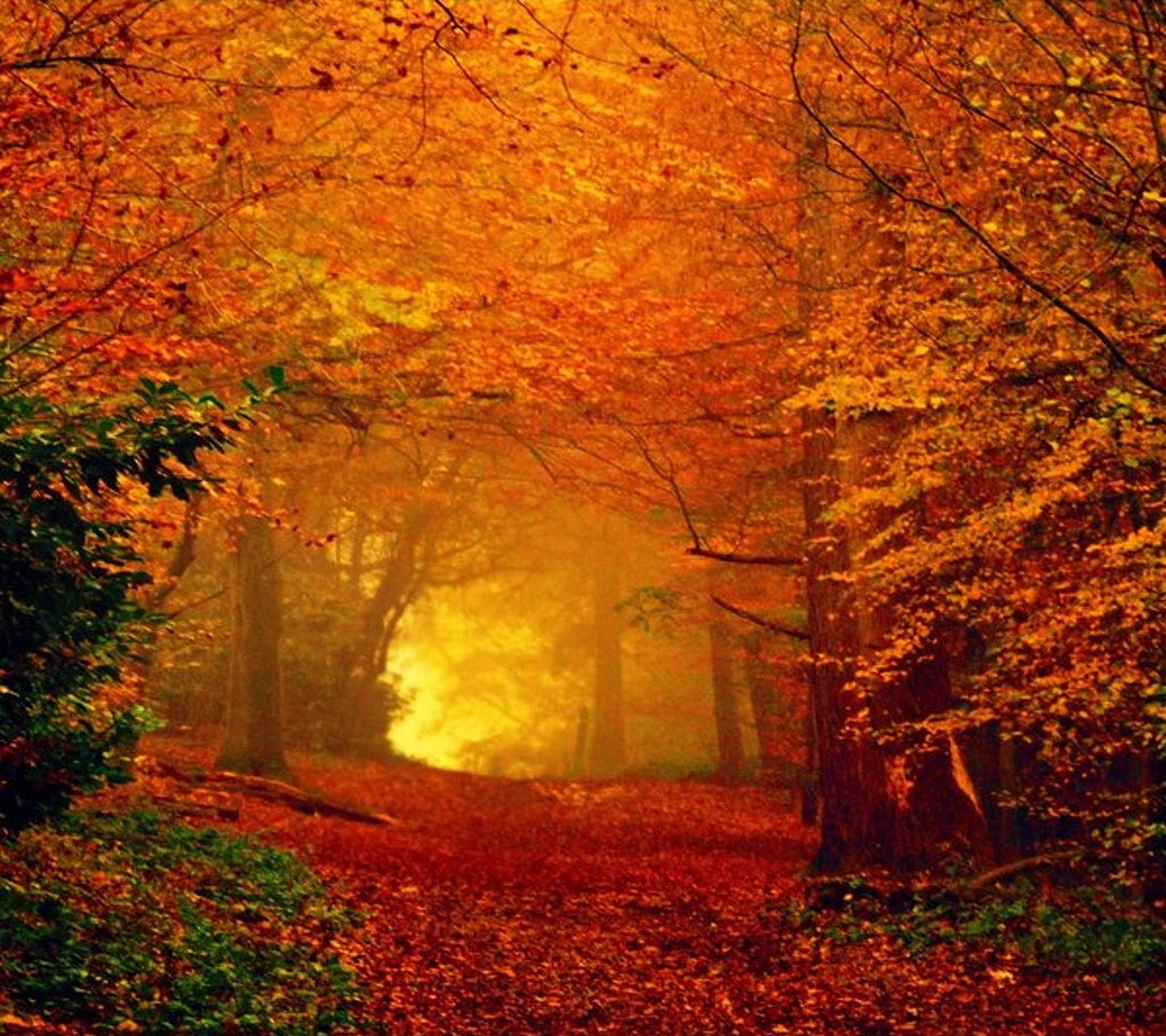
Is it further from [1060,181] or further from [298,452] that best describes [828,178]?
[298,452]

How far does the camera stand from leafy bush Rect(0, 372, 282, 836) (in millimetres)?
5324

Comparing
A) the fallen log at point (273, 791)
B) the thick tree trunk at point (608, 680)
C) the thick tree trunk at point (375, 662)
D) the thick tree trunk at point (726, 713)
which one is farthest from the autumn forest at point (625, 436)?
the thick tree trunk at point (608, 680)

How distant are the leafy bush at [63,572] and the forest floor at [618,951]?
8.34 ft

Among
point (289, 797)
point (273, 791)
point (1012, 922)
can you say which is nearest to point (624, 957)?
point (1012, 922)

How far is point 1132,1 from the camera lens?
6.73 metres

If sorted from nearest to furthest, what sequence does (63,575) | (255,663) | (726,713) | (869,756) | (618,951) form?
(63,575) < (618,951) < (869,756) < (255,663) < (726,713)

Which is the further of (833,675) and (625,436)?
(625,436)

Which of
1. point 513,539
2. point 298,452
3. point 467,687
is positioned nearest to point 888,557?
point 298,452

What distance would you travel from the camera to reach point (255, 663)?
64.3ft

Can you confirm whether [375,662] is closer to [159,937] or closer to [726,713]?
[726,713]

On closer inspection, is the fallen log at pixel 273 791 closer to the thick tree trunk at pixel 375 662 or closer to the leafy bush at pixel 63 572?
the thick tree trunk at pixel 375 662

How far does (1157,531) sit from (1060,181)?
3.02 m

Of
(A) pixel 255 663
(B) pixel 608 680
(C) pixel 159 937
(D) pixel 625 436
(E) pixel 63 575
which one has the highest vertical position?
(D) pixel 625 436

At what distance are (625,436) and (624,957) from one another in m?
9.01
